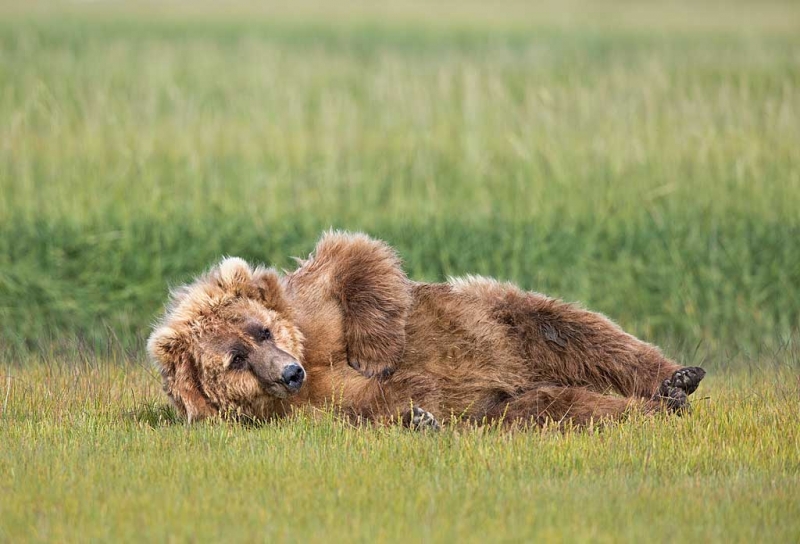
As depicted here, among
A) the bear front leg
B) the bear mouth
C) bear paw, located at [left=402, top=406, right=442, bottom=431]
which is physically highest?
the bear front leg

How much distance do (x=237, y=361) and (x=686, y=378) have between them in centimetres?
257

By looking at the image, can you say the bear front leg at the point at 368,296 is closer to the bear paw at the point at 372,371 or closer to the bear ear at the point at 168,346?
the bear paw at the point at 372,371

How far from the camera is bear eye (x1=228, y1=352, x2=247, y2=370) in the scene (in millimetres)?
5758

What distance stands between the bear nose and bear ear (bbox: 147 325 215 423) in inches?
23.5

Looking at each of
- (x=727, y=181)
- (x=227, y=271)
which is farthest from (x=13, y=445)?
(x=727, y=181)

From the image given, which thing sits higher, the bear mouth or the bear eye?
the bear eye

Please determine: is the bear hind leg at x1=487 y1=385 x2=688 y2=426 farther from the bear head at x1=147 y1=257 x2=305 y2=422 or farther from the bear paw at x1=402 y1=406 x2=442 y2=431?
the bear head at x1=147 y1=257 x2=305 y2=422

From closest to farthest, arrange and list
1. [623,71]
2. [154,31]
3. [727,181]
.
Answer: [727,181]
[623,71]
[154,31]

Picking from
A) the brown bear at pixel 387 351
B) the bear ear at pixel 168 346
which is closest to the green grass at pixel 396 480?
the brown bear at pixel 387 351

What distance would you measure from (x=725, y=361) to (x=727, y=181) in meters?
3.82

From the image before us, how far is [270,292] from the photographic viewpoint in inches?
239

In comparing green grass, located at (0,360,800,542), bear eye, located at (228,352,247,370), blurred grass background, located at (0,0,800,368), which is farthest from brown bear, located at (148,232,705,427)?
blurred grass background, located at (0,0,800,368)

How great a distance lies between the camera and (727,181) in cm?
1171

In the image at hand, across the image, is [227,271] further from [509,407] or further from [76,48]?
[76,48]
